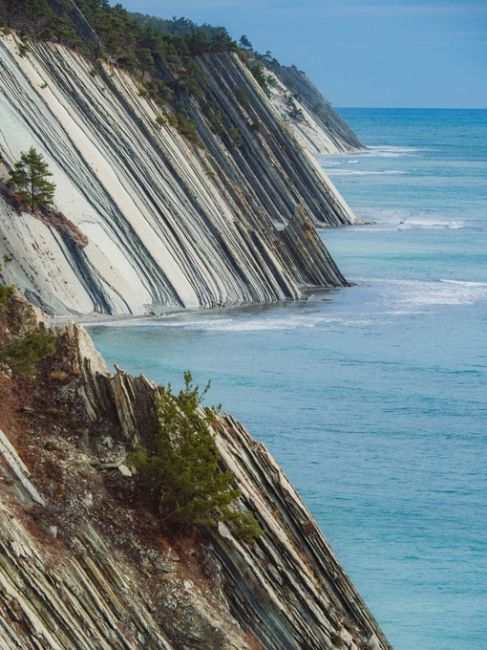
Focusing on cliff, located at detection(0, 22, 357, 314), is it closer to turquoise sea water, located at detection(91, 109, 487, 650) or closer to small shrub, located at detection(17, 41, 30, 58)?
small shrub, located at detection(17, 41, 30, 58)

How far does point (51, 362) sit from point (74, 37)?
131 feet

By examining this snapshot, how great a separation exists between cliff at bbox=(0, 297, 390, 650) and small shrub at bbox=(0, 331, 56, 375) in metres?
0.21

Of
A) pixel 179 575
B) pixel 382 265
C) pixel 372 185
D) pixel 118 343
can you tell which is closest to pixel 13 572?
pixel 179 575

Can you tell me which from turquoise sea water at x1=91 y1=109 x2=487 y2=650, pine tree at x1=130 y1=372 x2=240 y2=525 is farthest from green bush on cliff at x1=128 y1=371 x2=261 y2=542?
turquoise sea water at x1=91 y1=109 x2=487 y2=650

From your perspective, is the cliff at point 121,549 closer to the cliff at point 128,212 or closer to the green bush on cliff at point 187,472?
the green bush on cliff at point 187,472

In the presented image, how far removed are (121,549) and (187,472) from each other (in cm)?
126

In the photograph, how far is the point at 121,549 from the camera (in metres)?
17.0

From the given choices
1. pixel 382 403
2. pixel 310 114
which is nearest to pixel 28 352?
pixel 382 403

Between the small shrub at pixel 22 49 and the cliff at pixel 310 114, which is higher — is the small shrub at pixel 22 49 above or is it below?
below

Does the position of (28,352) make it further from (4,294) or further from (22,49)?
(22,49)

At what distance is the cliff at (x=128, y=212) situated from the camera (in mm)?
46281

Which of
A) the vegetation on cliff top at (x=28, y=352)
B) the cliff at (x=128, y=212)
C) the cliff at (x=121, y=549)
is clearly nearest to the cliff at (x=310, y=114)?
the cliff at (x=128, y=212)

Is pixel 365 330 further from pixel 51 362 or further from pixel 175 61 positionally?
pixel 51 362

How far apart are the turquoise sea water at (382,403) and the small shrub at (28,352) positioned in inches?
359
